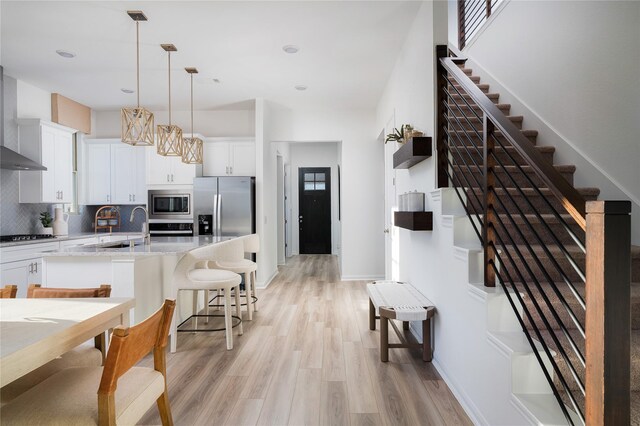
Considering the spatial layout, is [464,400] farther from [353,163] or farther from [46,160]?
[46,160]

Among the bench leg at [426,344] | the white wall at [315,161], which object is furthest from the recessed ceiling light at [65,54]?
the white wall at [315,161]

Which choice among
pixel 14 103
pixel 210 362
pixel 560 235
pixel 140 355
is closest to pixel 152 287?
pixel 210 362

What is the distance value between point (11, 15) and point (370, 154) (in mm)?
4625

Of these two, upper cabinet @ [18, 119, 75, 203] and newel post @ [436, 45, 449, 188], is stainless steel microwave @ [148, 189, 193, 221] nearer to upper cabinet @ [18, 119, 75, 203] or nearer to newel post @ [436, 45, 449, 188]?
upper cabinet @ [18, 119, 75, 203]

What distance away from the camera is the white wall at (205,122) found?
19.9 feet

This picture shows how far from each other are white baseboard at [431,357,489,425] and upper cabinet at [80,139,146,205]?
204 inches

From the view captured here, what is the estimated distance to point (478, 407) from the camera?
189 cm

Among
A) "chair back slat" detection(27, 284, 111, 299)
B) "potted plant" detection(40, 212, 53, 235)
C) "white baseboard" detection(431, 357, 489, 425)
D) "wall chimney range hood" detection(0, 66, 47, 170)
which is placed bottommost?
"white baseboard" detection(431, 357, 489, 425)

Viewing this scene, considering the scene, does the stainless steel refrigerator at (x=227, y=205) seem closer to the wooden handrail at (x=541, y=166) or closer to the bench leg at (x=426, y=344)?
the bench leg at (x=426, y=344)

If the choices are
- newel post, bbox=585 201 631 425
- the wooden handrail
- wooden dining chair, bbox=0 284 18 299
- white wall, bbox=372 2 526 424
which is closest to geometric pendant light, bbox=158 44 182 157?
wooden dining chair, bbox=0 284 18 299

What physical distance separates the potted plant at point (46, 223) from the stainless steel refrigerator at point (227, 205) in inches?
77.2

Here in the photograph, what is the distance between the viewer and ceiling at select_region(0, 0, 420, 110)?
3.06 metres

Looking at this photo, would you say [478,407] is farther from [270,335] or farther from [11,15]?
[11,15]

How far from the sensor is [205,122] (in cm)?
612
